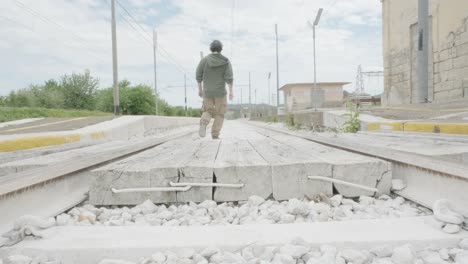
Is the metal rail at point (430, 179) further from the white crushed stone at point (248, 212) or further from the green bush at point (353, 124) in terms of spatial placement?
the green bush at point (353, 124)

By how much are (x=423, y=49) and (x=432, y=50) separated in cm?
534

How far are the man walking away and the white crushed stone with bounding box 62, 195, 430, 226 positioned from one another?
402 cm

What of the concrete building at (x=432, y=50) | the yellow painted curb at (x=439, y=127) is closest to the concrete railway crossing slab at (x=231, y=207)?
the yellow painted curb at (x=439, y=127)

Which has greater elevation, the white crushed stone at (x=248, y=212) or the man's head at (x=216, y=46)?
the man's head at (x=216, y=46)

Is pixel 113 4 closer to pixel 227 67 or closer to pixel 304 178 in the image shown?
pixel 227 67

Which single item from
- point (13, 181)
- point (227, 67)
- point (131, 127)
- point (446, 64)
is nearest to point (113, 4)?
point (131, 127)

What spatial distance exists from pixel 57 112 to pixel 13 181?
996 inches

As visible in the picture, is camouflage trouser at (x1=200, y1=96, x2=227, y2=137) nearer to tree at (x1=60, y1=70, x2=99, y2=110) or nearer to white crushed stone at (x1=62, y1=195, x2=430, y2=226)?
white crushed stone at (x1=62, y1=195, x2=430, y2=226)

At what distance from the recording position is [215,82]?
5984 millimetres

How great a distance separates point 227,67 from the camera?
595cm

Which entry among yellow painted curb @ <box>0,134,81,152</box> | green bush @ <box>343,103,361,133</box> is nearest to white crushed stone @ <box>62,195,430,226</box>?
yellow painted curb @ <box>0,134,81,152</box>

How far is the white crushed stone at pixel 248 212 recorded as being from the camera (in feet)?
5.63

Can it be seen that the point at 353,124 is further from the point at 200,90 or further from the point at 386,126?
the point at 200,90

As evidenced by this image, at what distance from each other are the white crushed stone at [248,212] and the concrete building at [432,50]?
8.79 metres
